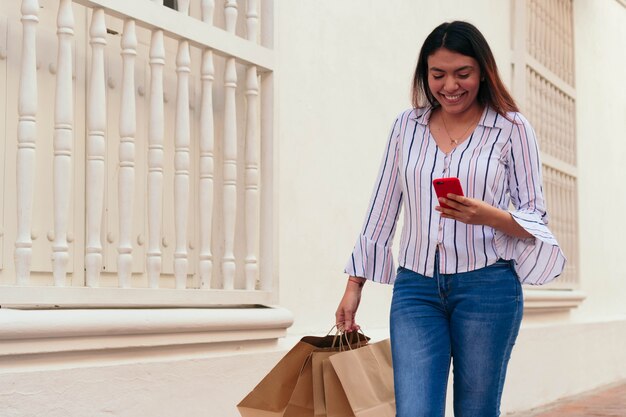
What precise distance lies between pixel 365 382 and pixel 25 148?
1.36 m

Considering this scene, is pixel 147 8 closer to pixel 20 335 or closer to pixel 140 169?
pixel 140 169

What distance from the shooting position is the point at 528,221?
304 cm

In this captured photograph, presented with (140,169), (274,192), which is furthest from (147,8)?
(274,192)

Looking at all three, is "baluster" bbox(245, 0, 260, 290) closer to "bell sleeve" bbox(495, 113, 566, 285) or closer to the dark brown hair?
the dark brown hair

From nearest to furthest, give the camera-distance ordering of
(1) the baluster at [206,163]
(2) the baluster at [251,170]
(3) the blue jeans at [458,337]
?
(3) the blue jeans at [458,337] < (1) the baluster at [206,163] < (2) the baluster at [251,170]

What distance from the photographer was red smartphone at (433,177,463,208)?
284 centimetres

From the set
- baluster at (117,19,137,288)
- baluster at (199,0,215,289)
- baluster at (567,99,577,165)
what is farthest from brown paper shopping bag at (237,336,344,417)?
baluster at (567,99,577,165)

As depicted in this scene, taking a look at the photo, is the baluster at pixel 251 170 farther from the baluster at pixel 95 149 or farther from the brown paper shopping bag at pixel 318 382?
the brown paper shopping bag at pixel 318 382

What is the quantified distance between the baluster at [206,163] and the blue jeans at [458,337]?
4.99ft

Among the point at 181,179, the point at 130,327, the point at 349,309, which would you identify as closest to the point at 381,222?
the point at 349,309

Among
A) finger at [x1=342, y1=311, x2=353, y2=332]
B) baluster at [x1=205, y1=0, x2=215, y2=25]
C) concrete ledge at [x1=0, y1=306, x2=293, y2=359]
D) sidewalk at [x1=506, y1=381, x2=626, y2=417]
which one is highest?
baluster at [x1=205, y1=0, x2=215, y2=25]

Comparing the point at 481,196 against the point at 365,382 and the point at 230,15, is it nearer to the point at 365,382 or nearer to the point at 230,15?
the point at 365,382

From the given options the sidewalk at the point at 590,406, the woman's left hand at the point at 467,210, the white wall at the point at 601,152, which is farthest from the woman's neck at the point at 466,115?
the white wall at the point at 601,152

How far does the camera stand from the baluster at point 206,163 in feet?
14.6
